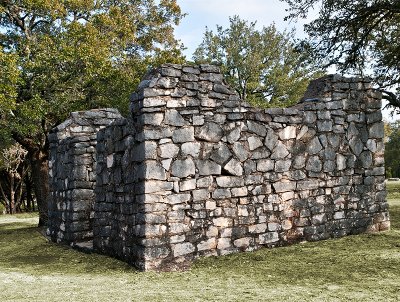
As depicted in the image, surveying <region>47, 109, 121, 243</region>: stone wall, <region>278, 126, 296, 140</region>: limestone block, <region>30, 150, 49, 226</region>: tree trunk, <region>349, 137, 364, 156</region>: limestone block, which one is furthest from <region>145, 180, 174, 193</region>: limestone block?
<region>30, 150, 49, 226</region>: tree trunk

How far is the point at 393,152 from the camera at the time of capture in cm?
4156

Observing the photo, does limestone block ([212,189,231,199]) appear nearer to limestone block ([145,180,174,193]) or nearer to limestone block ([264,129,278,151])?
limestone block ([145,180,174,193])

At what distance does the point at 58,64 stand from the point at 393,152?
113 ft

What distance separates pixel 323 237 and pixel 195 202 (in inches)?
97.2

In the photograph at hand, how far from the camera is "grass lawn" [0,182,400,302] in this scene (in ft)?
16.3

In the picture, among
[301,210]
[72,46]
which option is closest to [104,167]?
[301,210]

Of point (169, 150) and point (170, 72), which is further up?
point (170, 72)

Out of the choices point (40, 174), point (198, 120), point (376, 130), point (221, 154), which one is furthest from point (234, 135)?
point (40, 174)

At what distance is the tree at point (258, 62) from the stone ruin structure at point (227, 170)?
65.3 ft

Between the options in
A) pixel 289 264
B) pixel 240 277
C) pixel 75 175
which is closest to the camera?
pixel 240 277

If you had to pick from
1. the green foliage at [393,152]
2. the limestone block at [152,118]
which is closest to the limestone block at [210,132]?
the limestone block at [152,118]

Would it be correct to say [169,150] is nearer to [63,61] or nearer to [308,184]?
[308,184]

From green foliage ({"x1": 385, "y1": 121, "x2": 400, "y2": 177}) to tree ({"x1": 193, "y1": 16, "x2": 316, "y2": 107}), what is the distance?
14569mm

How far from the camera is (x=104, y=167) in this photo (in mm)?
8062
